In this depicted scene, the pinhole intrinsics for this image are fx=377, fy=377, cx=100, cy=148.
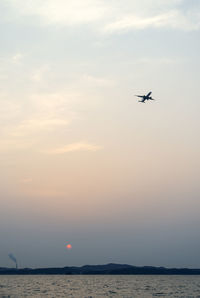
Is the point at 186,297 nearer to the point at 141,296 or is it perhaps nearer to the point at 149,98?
the point at 141,296

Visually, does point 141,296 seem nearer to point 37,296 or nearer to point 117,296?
point 117,296

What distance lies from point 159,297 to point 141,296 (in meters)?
7.07

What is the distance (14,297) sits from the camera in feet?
420

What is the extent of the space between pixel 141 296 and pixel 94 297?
18.0 metres

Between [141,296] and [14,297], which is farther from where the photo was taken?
[141,296]

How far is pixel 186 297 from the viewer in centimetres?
13638

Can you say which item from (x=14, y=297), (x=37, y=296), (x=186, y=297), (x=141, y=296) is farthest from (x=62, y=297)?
(x=186, y=297)

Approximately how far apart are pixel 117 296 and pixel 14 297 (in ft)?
124

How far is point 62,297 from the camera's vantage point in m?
135

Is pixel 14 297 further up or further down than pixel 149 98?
further down

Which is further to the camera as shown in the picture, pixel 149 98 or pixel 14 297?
pixel 149 98

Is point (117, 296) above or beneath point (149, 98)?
beneath

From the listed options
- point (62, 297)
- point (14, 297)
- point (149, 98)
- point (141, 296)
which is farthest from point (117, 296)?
point (149, 98)

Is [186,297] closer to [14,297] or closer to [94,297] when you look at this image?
[94,297]
